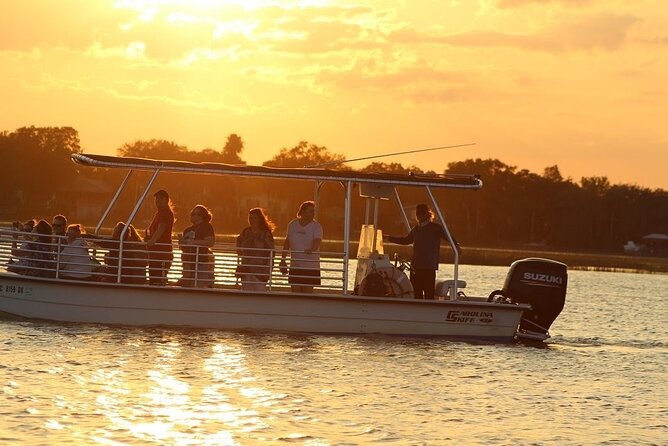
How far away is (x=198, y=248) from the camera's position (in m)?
21.2

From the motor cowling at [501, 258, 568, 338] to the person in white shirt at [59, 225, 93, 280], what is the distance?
22.3ft

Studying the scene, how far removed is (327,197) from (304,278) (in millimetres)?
89376

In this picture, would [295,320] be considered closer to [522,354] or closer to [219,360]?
[219,360]

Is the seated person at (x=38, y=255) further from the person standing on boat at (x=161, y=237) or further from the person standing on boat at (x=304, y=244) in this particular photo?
the person standing on boat at (x=304, y=244)

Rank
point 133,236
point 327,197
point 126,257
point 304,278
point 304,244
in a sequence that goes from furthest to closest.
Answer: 1. point 327,197
2. point 304,278
3. point 304,244
4. point 133,236
5. point 126,257

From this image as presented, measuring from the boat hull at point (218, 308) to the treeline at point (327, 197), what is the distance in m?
64.5

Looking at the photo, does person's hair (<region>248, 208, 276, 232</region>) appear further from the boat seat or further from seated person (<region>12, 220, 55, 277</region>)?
seated person (<region>12, 220, 55, 277</region>)

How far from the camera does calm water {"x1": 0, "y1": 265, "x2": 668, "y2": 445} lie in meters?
14.2

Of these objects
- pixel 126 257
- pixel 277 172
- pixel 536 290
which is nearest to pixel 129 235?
pixel 126 257

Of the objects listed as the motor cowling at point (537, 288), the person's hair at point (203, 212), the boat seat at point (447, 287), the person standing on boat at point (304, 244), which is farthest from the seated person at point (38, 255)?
the motor cowling at point (537, 288)

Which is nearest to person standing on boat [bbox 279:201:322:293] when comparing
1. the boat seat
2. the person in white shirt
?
the boat seat

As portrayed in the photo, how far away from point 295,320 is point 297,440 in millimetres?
7603

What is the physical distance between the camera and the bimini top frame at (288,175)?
21188 mm

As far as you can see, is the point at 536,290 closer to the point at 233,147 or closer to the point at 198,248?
the point at 198,248
